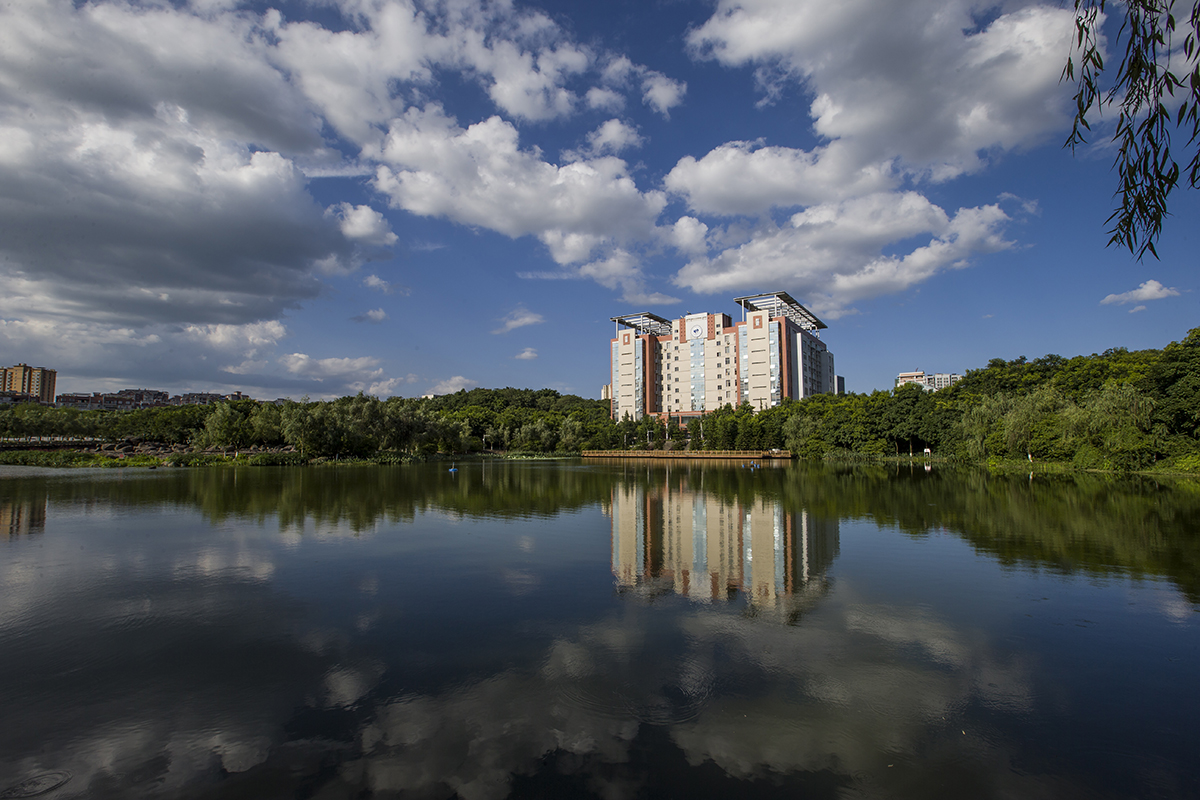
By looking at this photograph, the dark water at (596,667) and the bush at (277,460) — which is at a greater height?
the bush at (277,460)

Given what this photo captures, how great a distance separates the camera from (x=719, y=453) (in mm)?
74812

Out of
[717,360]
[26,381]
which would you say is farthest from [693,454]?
[26,381]

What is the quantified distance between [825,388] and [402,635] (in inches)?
4641

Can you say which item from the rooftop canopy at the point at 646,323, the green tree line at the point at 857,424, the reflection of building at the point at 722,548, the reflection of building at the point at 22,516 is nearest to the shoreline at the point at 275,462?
the green tree line at the point at 857,424

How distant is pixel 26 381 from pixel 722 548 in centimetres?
20176

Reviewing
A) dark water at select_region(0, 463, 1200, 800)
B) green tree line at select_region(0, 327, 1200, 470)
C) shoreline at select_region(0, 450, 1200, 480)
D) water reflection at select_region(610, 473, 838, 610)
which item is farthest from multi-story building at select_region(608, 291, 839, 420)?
dark water at select_region(0, 463, 1200, 800)

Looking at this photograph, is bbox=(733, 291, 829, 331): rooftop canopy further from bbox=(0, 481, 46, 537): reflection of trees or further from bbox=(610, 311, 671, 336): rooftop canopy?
bbox=(0, 481, 46, 537): reflection of trees

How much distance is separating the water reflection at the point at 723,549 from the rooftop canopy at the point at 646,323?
93.0 meters

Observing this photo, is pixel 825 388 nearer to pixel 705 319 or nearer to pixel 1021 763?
pixel 705 319

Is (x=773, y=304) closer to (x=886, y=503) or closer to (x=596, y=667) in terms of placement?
(x=886, y=503)

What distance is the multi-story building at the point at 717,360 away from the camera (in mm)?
96000

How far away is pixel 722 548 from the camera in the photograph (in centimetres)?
1236

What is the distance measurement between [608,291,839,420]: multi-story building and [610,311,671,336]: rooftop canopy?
20 cm

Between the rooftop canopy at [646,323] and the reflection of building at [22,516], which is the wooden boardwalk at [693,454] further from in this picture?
the reflection of building at [22,516]
